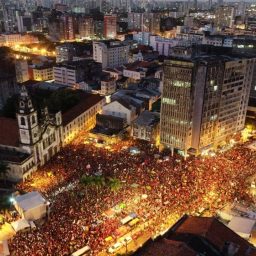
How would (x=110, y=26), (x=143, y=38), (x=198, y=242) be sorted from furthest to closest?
(x=110, y=26) < (x=143, y=38) < (x=198, y=242)

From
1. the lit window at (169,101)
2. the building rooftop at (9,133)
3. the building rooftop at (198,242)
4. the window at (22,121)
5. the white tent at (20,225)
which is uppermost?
the lit window at (169,101)

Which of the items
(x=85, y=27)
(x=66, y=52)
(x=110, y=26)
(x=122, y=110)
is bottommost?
(x=122, y=110)

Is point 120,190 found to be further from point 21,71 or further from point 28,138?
point 21,71

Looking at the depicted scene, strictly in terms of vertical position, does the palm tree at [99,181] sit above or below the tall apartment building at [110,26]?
below

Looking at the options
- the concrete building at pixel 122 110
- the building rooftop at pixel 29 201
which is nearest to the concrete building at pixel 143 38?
the concrete building at pixel 122 110

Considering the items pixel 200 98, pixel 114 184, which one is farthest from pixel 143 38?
pixel 114 184

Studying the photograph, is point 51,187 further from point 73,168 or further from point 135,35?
point 135,35

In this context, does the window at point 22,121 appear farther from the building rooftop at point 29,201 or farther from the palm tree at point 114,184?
the palm tree at point 114,184
